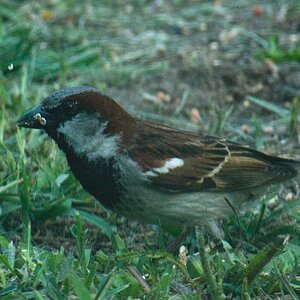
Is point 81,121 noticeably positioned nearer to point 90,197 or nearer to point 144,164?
point 144,164

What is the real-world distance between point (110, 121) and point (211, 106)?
6.78 feet

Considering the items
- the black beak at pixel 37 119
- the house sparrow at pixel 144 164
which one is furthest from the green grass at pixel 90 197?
the black beak at pixel 37 119

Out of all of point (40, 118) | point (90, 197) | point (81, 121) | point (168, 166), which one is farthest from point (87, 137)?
point (90, 197)

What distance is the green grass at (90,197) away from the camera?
420 centimetres

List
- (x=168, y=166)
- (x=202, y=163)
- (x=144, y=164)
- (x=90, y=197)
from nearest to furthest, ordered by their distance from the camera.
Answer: (x=144, y=164), (x=168, y=166), (x=202, y=163), (x=90, y=197)

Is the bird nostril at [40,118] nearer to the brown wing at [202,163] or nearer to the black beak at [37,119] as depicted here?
the black beak at [37,119]

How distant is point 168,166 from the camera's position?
200 inches

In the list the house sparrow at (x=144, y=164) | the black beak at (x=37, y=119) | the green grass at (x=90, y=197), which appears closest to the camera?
the green grass at (x=90, y=197)

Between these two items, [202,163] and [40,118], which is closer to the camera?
[40,118]

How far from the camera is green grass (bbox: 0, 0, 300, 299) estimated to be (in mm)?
4203

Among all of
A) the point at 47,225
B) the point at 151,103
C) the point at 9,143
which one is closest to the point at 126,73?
the point at 151,103

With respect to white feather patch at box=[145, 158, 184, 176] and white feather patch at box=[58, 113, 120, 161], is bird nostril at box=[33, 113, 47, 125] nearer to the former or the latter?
white feather patch at box=[58, 113, 120, 161]

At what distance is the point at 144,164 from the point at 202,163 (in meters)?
0.42

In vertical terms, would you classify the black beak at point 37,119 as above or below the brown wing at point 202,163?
above
